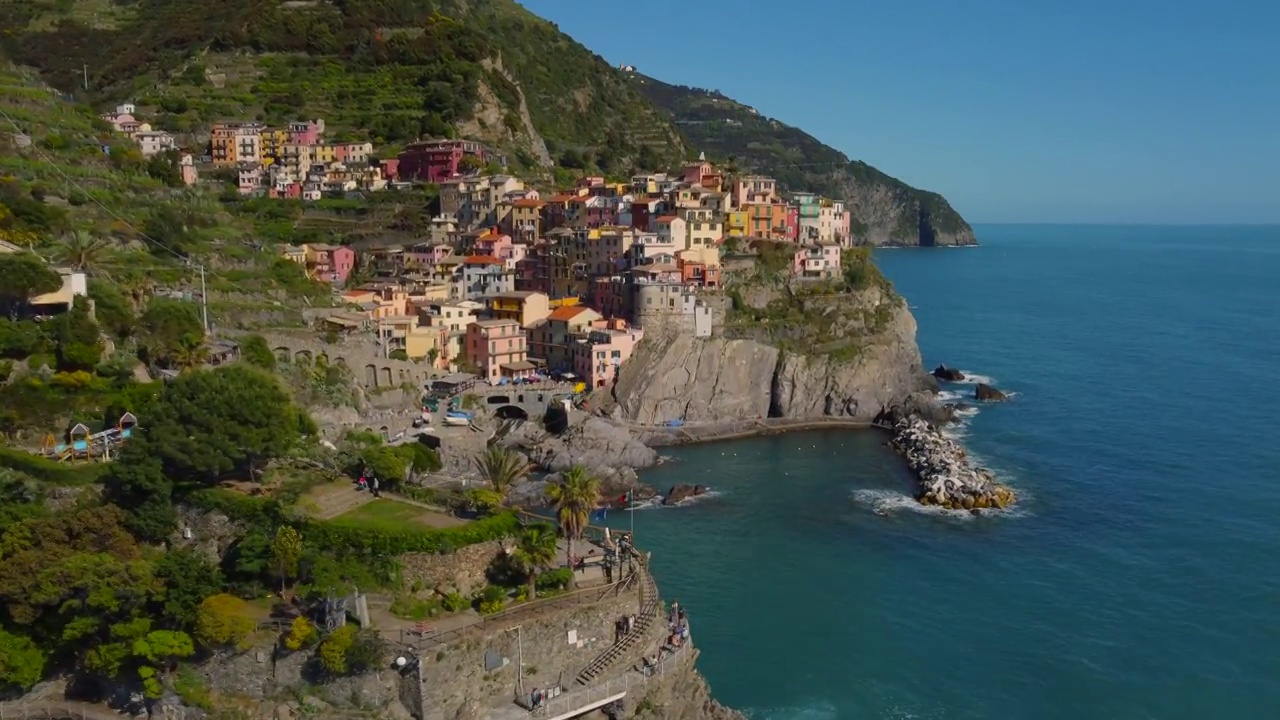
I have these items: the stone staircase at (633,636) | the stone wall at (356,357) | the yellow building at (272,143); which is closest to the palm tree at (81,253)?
the stone wall at (356,357)

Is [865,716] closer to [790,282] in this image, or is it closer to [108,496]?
[108,496]

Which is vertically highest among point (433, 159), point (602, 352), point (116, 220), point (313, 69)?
point (313, 69)

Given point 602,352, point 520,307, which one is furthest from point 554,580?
point 520,307

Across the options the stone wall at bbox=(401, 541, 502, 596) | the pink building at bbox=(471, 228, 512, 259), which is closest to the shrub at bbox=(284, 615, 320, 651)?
the stone wall at bbox=(401, 541, 502, 596)

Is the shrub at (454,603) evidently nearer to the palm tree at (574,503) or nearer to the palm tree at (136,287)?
the palm tree at (574,503)

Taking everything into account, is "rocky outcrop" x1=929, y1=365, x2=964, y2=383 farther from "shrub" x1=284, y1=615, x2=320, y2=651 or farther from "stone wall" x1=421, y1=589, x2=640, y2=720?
"shrub" x1=284, y1=615, x2=320, y2=651

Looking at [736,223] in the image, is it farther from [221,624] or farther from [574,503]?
[221,624]
